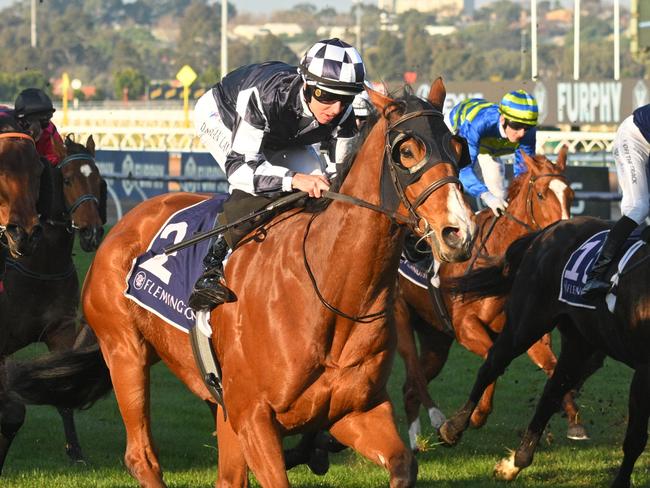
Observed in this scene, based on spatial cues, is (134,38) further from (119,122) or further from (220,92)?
(220,92)

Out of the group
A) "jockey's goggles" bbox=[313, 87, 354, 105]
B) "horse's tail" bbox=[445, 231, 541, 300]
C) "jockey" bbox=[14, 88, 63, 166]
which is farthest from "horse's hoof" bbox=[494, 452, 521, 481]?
"jockey" bbox=[14, 88, 63, 166]

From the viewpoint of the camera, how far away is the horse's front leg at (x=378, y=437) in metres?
4.02

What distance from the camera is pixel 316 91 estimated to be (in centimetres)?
427

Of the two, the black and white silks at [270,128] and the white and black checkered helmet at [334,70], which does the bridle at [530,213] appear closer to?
the black and white silks at [270,128]

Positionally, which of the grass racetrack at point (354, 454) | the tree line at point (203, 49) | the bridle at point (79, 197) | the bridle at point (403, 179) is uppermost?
the tree line at point (203, 49)

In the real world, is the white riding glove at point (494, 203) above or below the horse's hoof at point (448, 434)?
above

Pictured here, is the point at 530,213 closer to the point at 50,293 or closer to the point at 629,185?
Answer: the point at 629,185

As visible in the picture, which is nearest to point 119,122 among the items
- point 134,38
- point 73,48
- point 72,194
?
point 72,194

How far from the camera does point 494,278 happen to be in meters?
7.00

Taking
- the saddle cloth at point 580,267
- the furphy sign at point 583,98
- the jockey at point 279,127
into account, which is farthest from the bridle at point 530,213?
the furphy sign at point 583,98

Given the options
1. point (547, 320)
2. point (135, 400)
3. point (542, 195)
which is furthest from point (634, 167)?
point (135, 400)

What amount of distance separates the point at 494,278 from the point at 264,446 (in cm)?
318

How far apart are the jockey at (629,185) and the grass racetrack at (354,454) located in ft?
3.23

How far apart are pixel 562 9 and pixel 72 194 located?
169069mm
